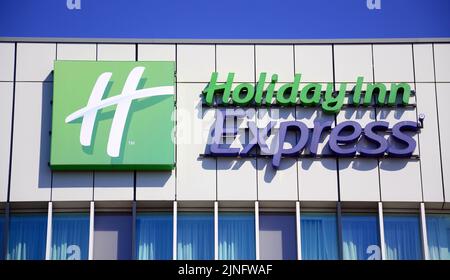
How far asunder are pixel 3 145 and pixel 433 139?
31.6ft

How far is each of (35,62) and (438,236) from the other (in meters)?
9.94

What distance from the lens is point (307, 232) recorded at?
813 inches

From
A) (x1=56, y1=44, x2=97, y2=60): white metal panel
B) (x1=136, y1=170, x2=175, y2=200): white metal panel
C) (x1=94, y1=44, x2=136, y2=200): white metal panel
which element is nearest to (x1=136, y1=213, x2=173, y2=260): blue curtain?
(x1=136, y1=170, x2=175, y2=200): white metal panel

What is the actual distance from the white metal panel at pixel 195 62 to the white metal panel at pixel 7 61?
3788 millimetres

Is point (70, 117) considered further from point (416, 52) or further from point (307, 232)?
point (416, 52)

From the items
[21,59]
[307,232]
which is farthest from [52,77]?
[307,232]

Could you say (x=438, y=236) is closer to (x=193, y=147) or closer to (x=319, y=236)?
(x=319, y=236)

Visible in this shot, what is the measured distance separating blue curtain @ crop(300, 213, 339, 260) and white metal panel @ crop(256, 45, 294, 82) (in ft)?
10.6

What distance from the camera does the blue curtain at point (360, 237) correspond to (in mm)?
20578

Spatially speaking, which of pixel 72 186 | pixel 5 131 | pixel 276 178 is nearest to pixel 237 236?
pixel 276 178

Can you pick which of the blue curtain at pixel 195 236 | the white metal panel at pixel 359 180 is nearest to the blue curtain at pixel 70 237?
the blue curtain at pixel 195 236

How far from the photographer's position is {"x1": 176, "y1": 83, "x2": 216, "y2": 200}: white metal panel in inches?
799

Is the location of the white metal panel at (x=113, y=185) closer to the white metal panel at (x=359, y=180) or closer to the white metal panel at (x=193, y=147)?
the white metal panel at (x=193, y=147)
